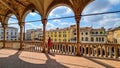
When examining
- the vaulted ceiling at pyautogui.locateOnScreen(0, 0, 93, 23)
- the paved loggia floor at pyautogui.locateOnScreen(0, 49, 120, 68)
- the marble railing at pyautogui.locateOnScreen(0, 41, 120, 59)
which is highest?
the vaulted ceiling at pyautogui.locateOnScreen(0, 0, 93, 23)

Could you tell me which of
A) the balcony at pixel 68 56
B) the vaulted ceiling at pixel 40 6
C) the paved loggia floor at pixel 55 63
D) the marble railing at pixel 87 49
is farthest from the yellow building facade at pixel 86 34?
the paved loggia floor at pixel 55 63

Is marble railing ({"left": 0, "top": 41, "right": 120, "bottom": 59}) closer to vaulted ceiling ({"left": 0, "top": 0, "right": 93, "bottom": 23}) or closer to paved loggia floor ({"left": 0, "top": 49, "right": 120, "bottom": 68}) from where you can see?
paved loggia floor ({"left": 0, "top": 49, "right": 120, "bottom": 68})

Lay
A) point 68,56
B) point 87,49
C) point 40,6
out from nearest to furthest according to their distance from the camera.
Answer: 1. point 68,56
2. point 87,49
3. point 40,6

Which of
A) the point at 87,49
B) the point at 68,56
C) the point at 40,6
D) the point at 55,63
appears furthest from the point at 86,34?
the point at 55,63

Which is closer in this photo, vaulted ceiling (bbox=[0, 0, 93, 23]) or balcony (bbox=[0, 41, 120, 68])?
balcony (bbox=[0, 41, 120, 68])

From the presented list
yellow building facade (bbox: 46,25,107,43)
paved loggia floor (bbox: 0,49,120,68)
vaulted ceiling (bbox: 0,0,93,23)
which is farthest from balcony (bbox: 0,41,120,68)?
yellow building facade (bbox: 46,25,107,43)

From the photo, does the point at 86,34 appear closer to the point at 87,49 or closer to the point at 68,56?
the point at 87,49

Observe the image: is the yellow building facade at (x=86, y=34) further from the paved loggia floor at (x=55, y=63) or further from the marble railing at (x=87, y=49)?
the paved loggia floor at (x=55, y=63)

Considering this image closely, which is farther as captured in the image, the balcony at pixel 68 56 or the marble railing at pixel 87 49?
the marble railing at pixel 87 49

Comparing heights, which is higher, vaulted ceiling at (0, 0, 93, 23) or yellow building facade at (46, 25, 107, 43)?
vaulted ceiling at (0, 0, 93, 23)

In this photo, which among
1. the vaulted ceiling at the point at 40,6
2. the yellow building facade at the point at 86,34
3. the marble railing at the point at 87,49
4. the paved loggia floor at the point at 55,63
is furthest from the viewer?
the yellow building facade at the point at 86,34

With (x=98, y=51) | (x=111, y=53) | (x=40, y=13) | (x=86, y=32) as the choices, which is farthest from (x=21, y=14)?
(x=86, y=32)

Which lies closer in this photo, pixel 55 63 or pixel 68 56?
pixel 55 63

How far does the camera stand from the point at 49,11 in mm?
10188
